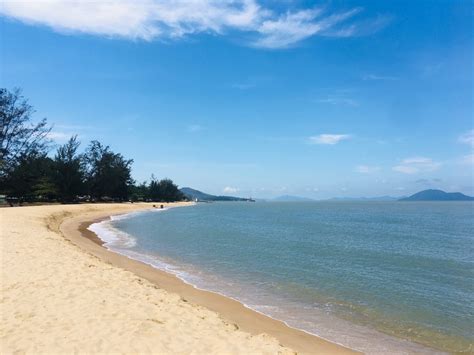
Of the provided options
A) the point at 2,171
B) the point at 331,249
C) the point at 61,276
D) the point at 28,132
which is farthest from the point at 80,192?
the point at 61,276

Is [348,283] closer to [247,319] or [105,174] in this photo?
[247,319]

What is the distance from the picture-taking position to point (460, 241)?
34469 mm

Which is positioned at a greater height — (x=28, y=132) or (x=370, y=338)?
(x=28, y=132)

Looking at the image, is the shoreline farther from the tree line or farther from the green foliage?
the green foliage

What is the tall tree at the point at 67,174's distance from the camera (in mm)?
77312

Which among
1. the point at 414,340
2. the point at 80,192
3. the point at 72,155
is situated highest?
the point at 72,155

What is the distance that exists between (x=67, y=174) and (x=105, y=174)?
26.2m

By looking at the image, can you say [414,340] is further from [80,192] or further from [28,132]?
[80,192]

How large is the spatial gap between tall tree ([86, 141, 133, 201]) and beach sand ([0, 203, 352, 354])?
93.5m

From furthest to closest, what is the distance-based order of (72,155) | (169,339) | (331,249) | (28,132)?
(72,155), (28,132), (331,249), (169,339)

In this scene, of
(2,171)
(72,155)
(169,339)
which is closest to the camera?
(169,339)

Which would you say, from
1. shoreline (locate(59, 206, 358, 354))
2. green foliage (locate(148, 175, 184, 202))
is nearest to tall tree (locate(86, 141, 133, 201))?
green foliage (locate(148, 175, 184, 202))

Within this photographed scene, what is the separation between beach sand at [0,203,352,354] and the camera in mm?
7012

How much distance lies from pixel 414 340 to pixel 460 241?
29467 mm
